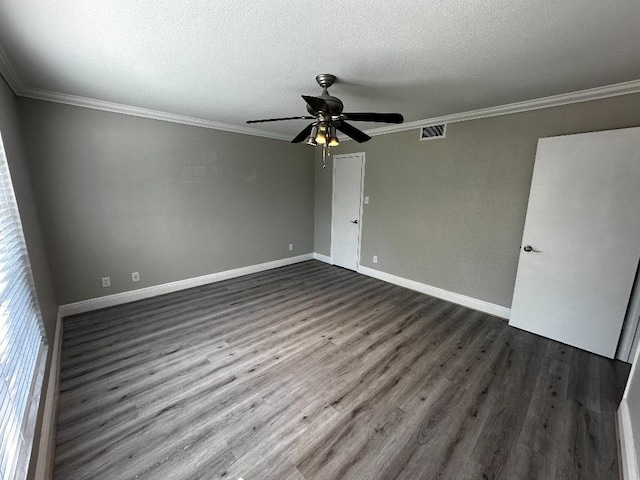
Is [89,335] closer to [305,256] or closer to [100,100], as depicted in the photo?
[100,100]

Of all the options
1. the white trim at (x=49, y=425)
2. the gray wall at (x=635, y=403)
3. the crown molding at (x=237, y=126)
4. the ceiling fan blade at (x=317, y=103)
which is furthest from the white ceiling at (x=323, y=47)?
the white trim at (x=49, y=425)

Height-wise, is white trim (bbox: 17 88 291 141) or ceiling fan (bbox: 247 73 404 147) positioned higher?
white trim (bbox: 17 88 291 141)

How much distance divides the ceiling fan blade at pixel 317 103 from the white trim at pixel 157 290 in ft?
10.3

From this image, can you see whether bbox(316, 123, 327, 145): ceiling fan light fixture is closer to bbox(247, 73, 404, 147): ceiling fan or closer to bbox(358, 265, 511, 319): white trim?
bbox(247, 73, 404, 147): ceiling fan

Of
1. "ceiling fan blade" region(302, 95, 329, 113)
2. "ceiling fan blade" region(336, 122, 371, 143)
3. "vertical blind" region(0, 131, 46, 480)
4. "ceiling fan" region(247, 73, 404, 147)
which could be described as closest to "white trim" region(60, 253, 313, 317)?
"vertical blind" region(0, 131, 46, 480)

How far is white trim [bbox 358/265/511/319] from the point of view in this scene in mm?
3164

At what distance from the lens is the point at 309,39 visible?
166cm

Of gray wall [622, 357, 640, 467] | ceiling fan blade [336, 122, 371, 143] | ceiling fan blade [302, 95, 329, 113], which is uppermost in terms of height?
ceiling fan blade [302, 95, 329, 113]

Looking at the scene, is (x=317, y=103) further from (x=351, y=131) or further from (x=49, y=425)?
(x=49, y=425)

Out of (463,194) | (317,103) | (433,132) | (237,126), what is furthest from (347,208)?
(317,103)

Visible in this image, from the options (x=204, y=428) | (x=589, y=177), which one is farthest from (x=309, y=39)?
(x=589, y=177)

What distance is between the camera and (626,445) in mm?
1479

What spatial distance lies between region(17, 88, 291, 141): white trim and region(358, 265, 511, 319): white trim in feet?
9.97

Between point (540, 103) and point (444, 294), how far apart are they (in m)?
2.41
